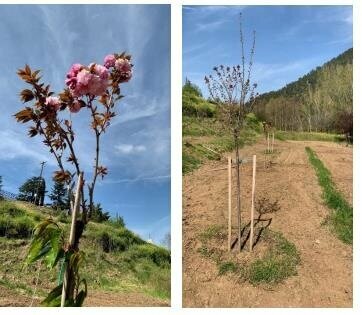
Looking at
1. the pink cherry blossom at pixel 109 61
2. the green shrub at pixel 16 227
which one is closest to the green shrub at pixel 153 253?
the green shrub at pixel 16 227

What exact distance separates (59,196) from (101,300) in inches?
33.1

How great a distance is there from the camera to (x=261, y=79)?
4328 mm

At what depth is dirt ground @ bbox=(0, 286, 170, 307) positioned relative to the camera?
13.0ft

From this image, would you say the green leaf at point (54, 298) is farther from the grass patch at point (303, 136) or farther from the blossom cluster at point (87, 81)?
the grass patch at point (303, 136)

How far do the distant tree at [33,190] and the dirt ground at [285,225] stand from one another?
1081 millimetres

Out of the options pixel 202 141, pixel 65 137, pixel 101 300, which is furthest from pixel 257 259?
pixel 65 137

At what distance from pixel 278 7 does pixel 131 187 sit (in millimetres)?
1698

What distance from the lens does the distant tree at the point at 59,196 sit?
4.23 meters

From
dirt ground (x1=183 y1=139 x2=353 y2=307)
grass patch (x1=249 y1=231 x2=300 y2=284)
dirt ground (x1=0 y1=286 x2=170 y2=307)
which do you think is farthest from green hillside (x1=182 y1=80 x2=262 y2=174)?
dirt ground (x1=0 y1=286 x2=170 y2=307)

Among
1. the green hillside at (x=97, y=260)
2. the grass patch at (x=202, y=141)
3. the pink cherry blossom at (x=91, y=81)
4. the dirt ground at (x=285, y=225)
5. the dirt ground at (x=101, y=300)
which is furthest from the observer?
the grass patch at (x=202, y=141)

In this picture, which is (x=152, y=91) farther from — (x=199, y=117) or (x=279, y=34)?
(x=279, y=34)

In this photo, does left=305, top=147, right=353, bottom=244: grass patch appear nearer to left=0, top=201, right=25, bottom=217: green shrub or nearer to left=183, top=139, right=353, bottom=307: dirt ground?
left=183, top=139, right=353, bottom=307: dirt ground

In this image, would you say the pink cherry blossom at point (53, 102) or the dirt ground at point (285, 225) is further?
the dirt ground at point (285, 225)

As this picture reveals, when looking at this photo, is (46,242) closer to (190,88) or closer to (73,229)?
(73,229)
